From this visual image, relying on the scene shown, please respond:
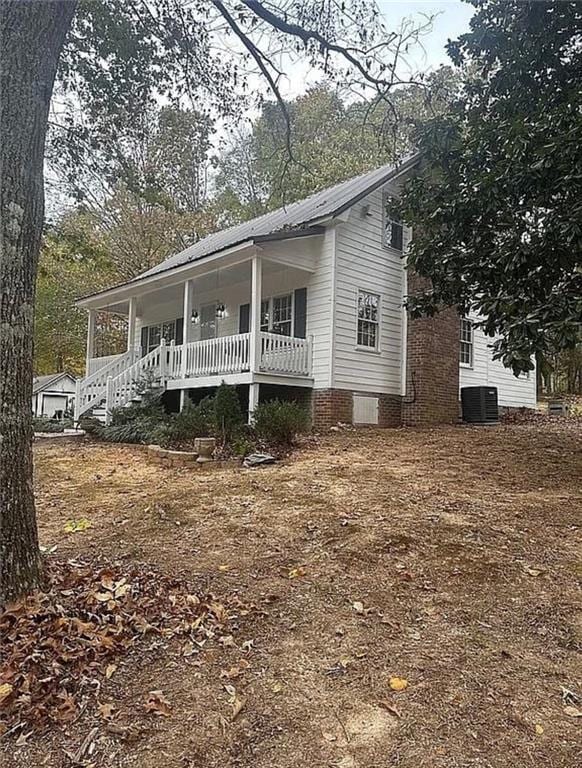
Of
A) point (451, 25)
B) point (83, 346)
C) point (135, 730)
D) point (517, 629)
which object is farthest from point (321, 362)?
point (83, 346)

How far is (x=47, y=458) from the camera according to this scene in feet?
30.7

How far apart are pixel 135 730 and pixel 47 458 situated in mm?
7939

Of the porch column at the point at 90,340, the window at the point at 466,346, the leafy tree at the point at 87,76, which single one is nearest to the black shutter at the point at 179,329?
the porch column at the point at 90,340

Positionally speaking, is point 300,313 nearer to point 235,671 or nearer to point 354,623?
point 354,623

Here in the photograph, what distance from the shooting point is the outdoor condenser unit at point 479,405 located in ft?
43.6

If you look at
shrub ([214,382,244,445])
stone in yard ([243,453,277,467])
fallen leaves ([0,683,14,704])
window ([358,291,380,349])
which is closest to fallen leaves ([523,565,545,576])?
fallen leaves ([0,683,14,704])

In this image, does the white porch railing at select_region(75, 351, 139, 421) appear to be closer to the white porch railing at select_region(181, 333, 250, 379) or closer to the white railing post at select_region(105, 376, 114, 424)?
the white railing post at select_region(105, 376, 114, 424)

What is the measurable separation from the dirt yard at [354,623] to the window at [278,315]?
6515 mm

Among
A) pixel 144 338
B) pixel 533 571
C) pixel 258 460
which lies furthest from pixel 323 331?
pixel 144 338

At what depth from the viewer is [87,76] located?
6.79 meters

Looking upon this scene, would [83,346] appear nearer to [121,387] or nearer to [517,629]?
[121,387]

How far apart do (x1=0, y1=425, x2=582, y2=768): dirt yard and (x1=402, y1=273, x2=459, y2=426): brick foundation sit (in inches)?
240

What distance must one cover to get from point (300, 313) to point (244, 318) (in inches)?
92.9

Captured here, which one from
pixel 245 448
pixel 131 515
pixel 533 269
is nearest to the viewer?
pixel 131 515
